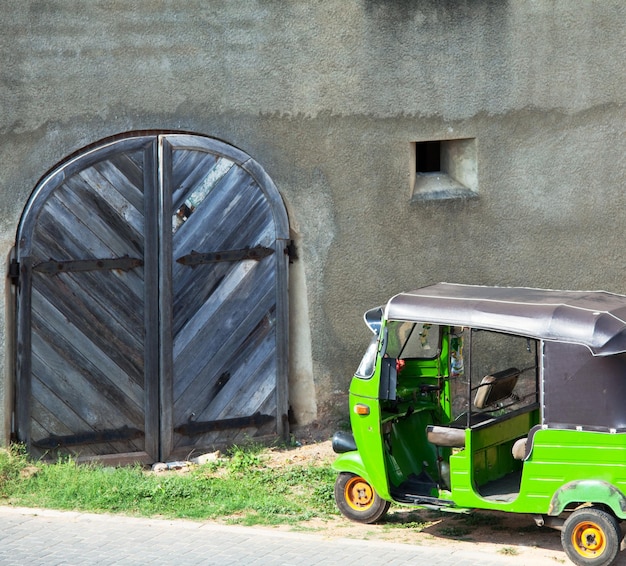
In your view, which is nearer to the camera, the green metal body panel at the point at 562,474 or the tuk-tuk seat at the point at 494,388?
the green metal body panel at the point at 562,474

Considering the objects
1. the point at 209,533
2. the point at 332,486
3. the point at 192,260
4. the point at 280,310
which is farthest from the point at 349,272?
the point at 209,533

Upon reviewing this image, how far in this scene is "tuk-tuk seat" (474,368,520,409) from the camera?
7375 millimetres

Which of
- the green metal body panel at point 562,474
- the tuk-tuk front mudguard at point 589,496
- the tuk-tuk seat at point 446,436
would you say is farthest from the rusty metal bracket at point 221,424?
the tuk-tuk front mudguard at point 589,496

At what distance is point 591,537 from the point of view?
6723 millimetres

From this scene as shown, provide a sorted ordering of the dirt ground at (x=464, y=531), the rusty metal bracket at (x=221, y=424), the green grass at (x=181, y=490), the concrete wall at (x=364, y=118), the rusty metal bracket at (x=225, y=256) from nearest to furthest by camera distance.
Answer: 1. the dirt ground at (x=464, y=531)
2. the green grass at (x=181, y=490)
3. the concrete wall at (x=364, y=118)
4. the rusty metal bracket at (x=225, y=256)
5. the rusty metal bracket at (x=221, y=424)

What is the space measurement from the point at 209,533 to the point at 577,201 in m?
4.75

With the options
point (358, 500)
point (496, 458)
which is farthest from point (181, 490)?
point (496, 458)

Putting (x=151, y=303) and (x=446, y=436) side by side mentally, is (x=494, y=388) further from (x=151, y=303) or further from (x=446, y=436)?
(x=151, y=303)

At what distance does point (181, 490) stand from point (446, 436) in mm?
2351

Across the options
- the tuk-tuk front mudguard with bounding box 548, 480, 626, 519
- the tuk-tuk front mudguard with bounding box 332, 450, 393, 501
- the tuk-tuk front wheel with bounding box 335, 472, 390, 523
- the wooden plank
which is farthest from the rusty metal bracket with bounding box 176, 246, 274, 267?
the tuk-tuk front mudguard with bounding box 548, 480, 626, 519

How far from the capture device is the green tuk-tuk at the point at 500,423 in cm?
665

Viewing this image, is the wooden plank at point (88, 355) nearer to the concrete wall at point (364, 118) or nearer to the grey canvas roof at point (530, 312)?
the concrete wall at point (364, 118)

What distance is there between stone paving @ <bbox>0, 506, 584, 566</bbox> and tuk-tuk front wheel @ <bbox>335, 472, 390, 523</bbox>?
1.33 ft

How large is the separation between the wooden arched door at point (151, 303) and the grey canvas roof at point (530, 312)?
7.90 feet
